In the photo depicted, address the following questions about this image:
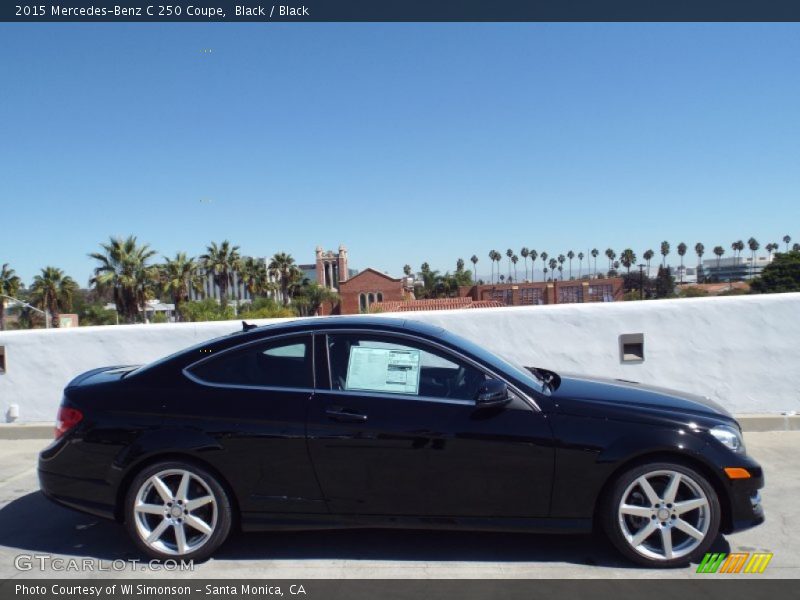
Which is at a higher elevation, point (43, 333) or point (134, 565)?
point (43, 333)

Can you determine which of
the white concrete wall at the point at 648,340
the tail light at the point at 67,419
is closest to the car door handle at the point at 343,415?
the tail light at the point at 67,419

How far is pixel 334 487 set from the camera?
4.10 metres

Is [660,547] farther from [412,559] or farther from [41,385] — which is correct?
[41,385]

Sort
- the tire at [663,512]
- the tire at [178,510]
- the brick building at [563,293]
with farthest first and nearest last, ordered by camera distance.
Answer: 1. the brick building at [563,293]
2. the tire at [178,510]
3. the tire at [663,512]

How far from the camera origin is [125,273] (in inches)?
1925

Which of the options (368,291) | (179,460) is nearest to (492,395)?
(179,460)

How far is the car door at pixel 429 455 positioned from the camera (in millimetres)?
4023

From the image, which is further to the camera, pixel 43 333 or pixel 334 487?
pixel 43 333

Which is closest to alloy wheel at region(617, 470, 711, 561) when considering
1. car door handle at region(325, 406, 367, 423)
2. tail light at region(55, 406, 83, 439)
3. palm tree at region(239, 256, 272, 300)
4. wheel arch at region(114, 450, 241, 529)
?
car door handle at region(325, 406, 367, 423)

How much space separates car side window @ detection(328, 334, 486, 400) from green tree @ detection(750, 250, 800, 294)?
32508 mm

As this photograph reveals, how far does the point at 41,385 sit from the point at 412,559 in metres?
5.53

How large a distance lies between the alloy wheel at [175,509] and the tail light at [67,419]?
24.8 inches

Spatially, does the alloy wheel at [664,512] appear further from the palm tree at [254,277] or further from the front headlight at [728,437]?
the palm tree at [254,277]
